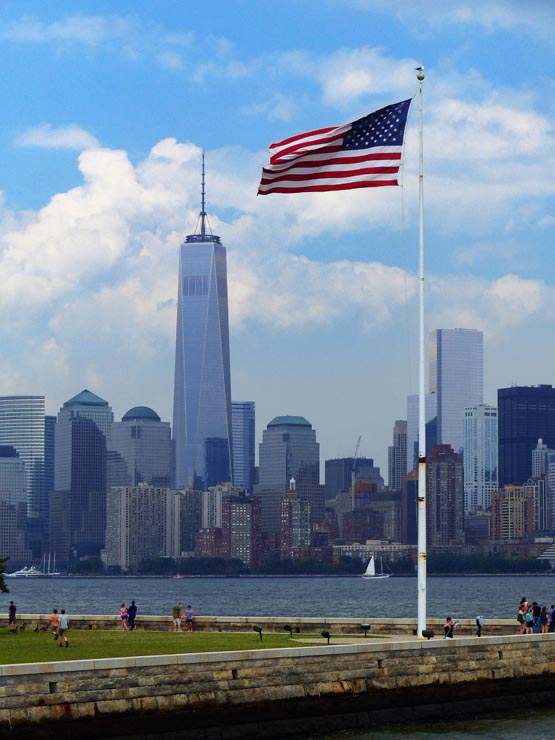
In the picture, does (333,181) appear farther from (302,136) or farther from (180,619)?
(180,619)

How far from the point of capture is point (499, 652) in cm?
4484

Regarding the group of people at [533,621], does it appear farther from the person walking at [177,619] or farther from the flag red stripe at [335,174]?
the flag red stripe at [335,174]

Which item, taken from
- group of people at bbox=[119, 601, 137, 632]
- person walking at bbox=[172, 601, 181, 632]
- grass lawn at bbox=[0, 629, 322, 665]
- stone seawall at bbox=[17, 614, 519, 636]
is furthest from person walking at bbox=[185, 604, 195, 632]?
grass lawn at bbox=[0, 629, 322, 665]

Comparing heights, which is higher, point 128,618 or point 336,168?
point 336,168

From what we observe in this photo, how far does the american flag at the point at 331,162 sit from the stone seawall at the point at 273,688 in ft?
42.1

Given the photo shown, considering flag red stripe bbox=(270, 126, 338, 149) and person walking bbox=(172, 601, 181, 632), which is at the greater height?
flag red stripe bbox=(270, 126, 338, 149)

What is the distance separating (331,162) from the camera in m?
40.8

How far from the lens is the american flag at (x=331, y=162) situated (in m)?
40.7

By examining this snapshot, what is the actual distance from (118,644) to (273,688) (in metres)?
8.07

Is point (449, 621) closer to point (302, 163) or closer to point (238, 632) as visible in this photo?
point (238, 632)

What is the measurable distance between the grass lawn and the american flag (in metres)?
13.7

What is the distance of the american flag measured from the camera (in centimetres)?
4072

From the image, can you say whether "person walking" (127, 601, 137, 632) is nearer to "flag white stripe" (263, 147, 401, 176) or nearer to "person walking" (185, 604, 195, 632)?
"person walking" (185, 604, 195, 632)

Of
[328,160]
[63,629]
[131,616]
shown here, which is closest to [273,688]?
[63,629]
